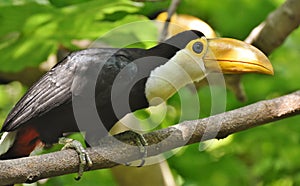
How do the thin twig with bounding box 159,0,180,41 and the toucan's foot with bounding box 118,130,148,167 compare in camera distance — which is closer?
the toucan's foot with bounding box 118,130,148,167

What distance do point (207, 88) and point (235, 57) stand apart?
85 cm

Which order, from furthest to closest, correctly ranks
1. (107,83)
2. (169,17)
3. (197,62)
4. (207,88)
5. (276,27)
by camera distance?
1. (207,88)
2. (276,27)
3. (169,17)
4. (197,62)
5. (107,83)

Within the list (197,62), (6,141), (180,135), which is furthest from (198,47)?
(6,141)

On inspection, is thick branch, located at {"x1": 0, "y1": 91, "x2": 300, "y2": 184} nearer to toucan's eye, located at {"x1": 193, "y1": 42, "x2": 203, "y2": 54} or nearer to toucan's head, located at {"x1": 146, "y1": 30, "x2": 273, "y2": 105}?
toucan's head, located at {"x1": 146, "y1": 30, "x2": 273, "y2": 105}

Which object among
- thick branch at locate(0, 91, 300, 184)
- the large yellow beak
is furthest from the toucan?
thick branch at locate(0, 91, 300, 184)

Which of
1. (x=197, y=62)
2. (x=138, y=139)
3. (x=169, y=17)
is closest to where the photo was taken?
(x=138, y=139)

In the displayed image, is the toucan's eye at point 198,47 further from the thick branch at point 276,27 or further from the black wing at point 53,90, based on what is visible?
the thick branch at point 276,27

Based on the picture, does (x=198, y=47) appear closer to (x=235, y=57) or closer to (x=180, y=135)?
(x=235, y=57)

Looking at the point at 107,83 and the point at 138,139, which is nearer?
the point at 107,83

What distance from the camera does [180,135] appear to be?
12.6 ft

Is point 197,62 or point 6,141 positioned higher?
point 197,62

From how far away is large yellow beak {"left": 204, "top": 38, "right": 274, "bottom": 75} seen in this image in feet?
13.0

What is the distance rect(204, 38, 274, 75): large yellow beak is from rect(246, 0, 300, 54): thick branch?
555 millimetres

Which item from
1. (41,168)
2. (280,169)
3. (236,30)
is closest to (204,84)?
(236,30)
